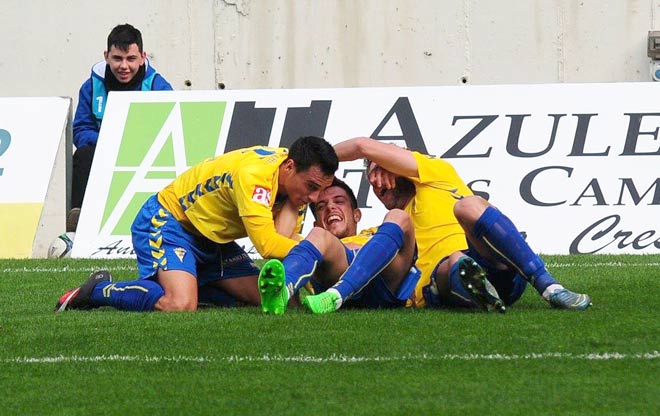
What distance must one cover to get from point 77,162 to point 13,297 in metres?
3.67

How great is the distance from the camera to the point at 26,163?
11.7 metres

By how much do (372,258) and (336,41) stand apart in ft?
28.3

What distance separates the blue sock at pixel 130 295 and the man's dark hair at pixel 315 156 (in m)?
1.17

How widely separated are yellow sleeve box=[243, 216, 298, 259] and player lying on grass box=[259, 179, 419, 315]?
11 centimetres

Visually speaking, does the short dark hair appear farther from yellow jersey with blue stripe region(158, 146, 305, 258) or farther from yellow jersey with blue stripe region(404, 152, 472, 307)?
Result: yellow jersey with blue stripe region(404, 152, 472, 307)

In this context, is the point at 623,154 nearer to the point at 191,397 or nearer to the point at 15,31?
the point at 191,397

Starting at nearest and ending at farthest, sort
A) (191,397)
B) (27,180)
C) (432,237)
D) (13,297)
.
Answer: (191,397) → (432,237) → (13,297) → (27,180)

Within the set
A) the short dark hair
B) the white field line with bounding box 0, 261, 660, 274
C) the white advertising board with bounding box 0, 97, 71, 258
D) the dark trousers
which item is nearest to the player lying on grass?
the white field line with bounding box 0, 261, 660, 274

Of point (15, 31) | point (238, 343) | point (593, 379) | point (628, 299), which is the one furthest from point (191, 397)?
point (15, 31)

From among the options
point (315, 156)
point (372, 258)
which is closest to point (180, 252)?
point (315, 156)

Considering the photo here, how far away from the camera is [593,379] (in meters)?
5.15

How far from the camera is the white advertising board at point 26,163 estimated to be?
1130cm

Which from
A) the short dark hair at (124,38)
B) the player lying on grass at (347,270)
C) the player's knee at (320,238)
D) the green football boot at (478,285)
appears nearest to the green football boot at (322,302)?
the player lying on grass at (347,270)

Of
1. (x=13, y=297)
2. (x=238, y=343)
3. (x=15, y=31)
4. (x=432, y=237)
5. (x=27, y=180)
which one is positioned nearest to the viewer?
(x=238, y=343)
